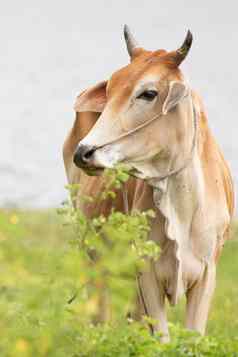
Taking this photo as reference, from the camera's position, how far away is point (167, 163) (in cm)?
664

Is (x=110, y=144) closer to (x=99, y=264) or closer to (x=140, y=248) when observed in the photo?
(x=140, y=248)

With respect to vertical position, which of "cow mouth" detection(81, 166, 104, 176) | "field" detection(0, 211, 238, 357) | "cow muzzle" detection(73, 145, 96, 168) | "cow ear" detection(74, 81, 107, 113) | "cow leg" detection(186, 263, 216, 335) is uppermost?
"cow ear" detection(74, 81, 107, 113)

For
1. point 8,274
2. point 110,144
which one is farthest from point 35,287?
point 110,144

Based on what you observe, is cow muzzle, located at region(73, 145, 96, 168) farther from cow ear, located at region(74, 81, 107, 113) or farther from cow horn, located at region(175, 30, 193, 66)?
cow ear, located at region(74, 81, 107, 113)

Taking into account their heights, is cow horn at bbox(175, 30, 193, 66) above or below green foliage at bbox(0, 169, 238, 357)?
above

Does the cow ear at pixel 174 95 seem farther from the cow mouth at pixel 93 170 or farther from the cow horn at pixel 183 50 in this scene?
the cow mouth at pixel 93 170

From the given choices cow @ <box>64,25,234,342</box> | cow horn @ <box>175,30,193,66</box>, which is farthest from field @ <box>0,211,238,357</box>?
cow horn @ <box>175,30,193,66</box>

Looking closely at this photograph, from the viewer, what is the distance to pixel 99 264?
12.8 ft

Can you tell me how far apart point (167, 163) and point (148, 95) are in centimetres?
40

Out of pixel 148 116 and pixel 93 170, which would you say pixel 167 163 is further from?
pixel 93 170

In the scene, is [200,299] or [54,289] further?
[200,299]

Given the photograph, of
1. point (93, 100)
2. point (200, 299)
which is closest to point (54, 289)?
point (200, 299)

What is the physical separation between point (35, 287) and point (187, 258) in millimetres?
2950

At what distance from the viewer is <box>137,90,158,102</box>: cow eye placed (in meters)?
6.55
